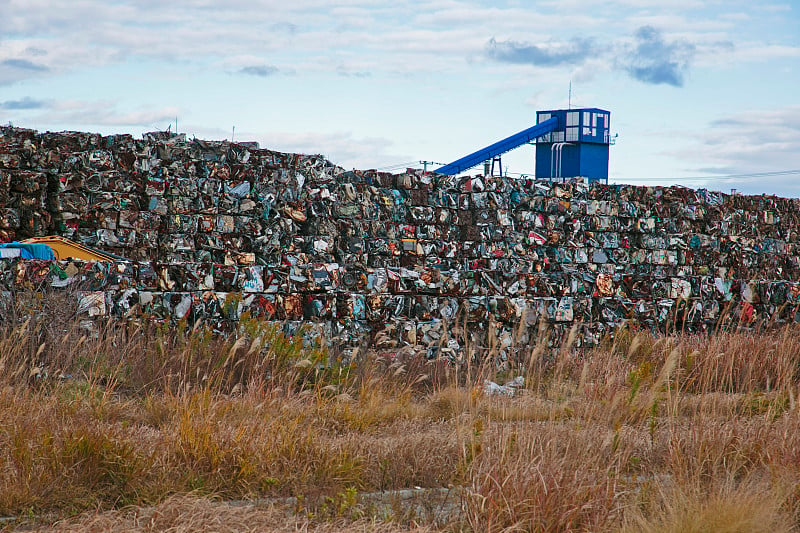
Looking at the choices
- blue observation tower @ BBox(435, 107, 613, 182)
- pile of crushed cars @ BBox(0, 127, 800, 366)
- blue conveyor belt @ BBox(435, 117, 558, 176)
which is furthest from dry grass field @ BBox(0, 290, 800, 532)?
blue observation tower @ BBox(435, 107, 613, 182)

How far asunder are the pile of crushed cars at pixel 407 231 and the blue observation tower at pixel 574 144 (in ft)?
86.7

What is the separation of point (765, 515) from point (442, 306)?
464 cm

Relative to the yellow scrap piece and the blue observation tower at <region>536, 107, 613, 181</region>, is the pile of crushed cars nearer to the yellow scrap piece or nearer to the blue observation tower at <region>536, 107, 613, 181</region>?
the yellow scrap piece

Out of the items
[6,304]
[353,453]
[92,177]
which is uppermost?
[92,177]

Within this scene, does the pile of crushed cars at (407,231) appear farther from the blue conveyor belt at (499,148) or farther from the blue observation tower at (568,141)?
the blue observation tower at (568,141)

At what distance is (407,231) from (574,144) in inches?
1149

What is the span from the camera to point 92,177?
31.7 ft

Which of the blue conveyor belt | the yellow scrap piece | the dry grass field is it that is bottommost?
the dry grass field

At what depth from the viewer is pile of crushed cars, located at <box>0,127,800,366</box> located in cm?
822

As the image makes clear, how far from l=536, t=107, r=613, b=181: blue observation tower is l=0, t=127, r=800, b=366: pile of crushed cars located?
2644 cm

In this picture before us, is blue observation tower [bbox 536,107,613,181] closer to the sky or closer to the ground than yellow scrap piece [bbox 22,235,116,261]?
closer to the sky

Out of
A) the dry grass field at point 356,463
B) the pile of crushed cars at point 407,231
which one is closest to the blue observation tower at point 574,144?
the pile of crushed cars at point 407,231

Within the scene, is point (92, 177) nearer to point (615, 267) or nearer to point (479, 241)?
point (479, 241)

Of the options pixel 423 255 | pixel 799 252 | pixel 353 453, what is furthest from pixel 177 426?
pixel 799 252
